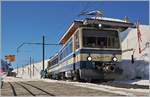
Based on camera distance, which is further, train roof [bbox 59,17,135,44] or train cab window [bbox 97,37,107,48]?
train roof [bbox 59,17,135,44]

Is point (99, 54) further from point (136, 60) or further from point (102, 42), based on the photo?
point (136, 60)

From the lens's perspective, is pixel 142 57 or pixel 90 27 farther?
pixel 142 57

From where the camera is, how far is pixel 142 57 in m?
24.7

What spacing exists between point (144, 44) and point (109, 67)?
32.6 feet

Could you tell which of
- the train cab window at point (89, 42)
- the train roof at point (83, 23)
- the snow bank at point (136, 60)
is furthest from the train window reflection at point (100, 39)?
the snow bank at point (136, 60)

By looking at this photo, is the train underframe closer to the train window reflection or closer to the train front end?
the train front end

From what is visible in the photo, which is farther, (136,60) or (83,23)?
(136,60)

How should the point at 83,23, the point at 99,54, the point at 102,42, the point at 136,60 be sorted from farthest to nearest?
the point at 136,60 < the point at 83,23 < the point at 102,42 < the point at 99,54

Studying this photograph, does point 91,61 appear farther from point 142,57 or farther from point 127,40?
point 127,40

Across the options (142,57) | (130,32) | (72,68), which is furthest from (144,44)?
(72,68)

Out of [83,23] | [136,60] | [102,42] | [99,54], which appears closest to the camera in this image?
[99,54]

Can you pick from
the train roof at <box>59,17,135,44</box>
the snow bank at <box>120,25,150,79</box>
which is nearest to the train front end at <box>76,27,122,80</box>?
the train roof at <box>59,17,135,44</box>

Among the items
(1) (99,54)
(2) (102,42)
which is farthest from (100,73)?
(2) (102,42)

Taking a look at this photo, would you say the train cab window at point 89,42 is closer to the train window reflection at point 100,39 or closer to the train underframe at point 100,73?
the train window reflection at point 100,39
